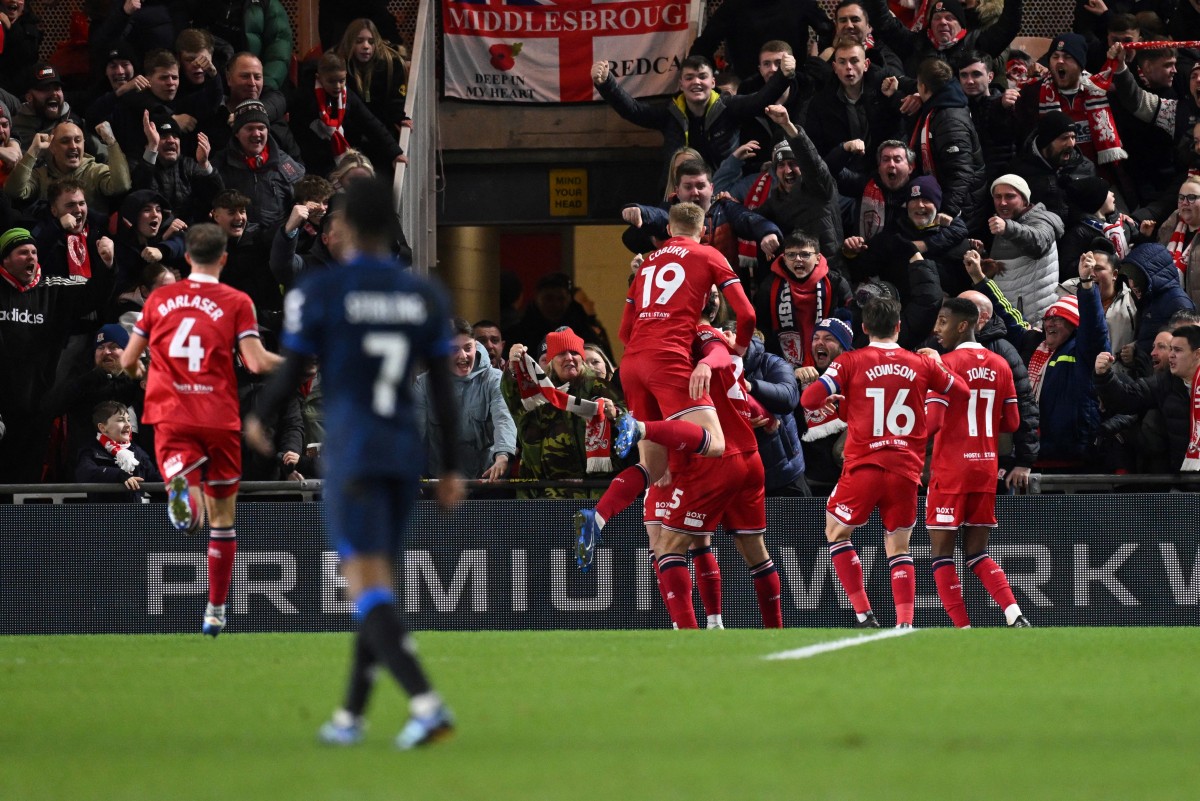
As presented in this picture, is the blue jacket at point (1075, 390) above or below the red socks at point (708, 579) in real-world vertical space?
above

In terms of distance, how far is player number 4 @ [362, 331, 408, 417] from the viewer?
17.7ft

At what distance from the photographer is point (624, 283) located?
2055cm

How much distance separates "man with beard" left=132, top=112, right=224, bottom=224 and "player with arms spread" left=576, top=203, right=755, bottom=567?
14.9 feet

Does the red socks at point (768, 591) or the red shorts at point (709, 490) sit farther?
the red socks at point (768, 591)

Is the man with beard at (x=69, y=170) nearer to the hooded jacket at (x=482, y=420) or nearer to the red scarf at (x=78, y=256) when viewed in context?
the red scarf at (x=78, y=256)

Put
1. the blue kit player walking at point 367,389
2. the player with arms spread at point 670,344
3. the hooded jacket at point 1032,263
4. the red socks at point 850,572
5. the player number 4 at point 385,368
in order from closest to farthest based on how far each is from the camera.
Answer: the blue kit player walking at point 367,389 < the player number 4 at point 385,368 < the player with arms spread at point 670,344 < the red socks at point 850,572 < the hooded jacket at point 1032,263

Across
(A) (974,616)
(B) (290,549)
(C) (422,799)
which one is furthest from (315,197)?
(C) (422,799)

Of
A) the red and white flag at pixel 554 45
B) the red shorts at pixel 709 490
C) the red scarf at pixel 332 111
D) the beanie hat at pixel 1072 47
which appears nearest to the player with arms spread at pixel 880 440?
the red shorts at pixel 709 490

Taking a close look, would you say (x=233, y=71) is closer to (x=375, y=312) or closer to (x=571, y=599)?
(x=571, y=599)

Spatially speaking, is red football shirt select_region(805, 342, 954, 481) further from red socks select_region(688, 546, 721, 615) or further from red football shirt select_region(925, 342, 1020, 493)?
red socks select_region(688, 546, 721, 615)

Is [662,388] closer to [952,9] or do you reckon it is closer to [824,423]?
[824,423]

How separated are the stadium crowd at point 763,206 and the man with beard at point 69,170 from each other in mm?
26

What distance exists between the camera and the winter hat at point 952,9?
15.4 metres

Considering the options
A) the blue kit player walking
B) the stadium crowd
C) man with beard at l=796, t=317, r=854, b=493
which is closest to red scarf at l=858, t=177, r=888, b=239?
the stadium crowd
